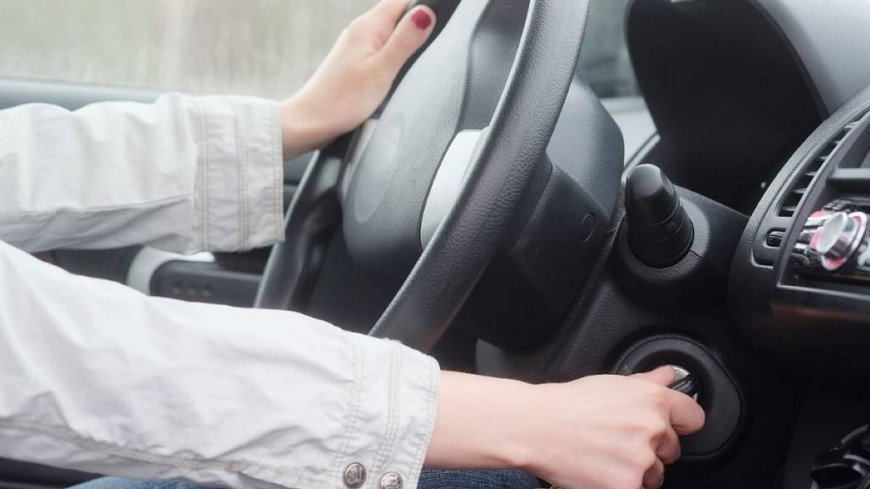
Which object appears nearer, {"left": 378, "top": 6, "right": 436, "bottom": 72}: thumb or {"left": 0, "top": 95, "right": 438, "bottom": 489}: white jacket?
{"left": 0, "top": 95, "right": 438, "bottom": 489}: white jacket

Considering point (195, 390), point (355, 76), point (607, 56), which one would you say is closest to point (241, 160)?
point (355, 76)

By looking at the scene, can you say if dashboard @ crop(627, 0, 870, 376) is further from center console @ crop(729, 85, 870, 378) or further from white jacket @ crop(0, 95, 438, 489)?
white jacket @ crop(0, 95, 438, 489)

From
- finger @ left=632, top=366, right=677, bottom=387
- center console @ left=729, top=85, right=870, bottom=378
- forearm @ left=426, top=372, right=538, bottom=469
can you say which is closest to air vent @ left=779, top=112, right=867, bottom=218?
center console @ left=729, top=85, right=870, bottom=378

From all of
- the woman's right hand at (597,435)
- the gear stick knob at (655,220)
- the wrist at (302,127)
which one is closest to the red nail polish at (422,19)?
the wrist at (302,127)

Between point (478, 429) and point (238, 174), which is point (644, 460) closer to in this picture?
point (478, 429)

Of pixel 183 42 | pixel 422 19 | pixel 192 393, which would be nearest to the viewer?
pixel 192 393

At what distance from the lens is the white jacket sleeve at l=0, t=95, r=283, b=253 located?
853mm

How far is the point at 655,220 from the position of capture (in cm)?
68

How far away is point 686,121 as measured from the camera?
0.99m

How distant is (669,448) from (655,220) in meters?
0.15

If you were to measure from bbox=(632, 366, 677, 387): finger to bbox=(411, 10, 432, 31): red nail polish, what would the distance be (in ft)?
1.11

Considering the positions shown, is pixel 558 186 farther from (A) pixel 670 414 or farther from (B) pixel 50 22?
(B) pixel 50 22

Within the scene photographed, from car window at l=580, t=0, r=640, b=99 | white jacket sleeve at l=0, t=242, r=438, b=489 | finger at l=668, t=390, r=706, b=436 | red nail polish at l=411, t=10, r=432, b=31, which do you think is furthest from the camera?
car window at l=580, t=0, r=640, b=99

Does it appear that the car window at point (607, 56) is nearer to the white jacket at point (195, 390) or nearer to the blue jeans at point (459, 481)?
the blue jeans at point (459, 481)
